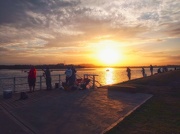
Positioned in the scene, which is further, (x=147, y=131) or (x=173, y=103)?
(x=173, y=103)

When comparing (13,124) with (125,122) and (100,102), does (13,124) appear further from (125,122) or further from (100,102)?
(100,102)

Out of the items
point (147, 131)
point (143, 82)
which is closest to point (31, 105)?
point (147, 131)

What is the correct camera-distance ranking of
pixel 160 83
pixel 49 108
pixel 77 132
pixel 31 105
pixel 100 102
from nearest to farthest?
pixel 77 132, pixel 49 108, pixel 31 105, pixel 100 102, pixel 160 83

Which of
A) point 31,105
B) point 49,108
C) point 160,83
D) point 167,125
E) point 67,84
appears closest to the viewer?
point 167,125

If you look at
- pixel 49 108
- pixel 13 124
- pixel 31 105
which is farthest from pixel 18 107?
pixel 13 124

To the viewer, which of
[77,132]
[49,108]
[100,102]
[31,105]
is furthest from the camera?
[100,102]

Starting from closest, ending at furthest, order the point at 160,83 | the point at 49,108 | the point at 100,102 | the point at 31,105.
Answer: the point at 49,108 → the point at 31,105 → the point at 100,102 → the point at 160,83

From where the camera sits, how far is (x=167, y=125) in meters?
7.55

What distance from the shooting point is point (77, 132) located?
6.77m

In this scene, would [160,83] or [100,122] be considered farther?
[160,83]

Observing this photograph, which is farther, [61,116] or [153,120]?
[61,116]

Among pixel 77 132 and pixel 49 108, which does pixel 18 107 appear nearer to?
pixel 49 108

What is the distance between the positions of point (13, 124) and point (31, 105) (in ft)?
9.74

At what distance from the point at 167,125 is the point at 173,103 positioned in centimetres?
420
